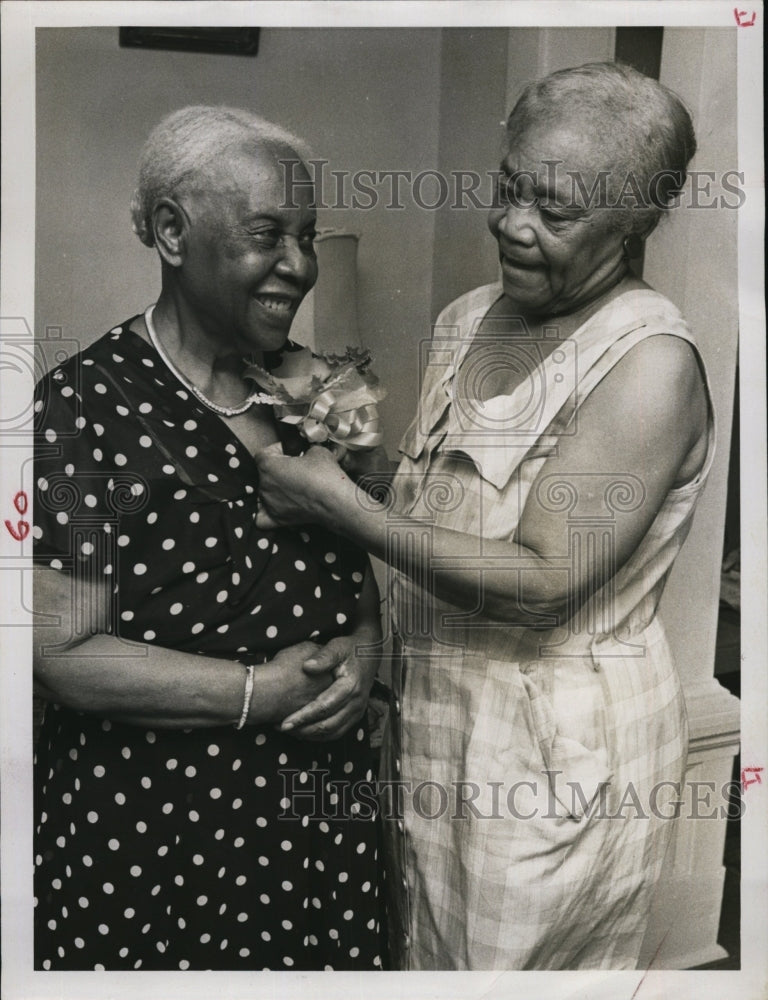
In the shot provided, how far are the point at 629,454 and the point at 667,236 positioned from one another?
0.27 m

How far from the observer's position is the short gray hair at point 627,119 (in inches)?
48.1

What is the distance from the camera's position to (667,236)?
4.27 ft

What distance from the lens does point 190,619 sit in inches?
48.7

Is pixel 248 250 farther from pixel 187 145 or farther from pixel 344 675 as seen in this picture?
pixel 344 675

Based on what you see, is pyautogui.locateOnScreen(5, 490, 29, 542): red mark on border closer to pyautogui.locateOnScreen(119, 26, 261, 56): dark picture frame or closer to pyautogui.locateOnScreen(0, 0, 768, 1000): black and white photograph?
pyautogui.locateOnScreen(0, 0, 768, 1000): black and white photograph

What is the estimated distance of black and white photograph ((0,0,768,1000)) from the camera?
48.5 inches

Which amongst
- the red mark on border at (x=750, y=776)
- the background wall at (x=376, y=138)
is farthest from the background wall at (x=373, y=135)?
the red mark on border at (x=750, y=776)

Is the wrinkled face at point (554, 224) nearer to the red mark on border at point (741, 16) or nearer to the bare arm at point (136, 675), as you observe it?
the red mark on border at point (741, 16)

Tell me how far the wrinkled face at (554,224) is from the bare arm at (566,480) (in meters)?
0.11

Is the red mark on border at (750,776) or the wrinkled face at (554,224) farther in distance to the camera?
the red mark on border at (750,776)

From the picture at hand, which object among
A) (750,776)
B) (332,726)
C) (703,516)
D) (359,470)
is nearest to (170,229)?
(359,470)

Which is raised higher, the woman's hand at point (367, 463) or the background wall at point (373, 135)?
the background wall at point (373, 135)

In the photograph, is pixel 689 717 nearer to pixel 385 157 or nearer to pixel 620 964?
pixel 620 964

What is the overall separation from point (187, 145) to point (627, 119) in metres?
0.48
